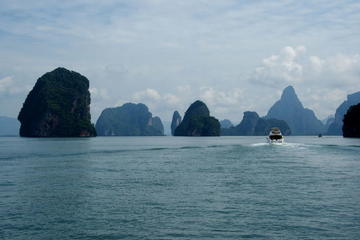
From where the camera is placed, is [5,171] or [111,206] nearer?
[111,206]

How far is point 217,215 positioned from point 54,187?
20.1 metres

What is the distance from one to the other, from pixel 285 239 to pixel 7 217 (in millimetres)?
18027

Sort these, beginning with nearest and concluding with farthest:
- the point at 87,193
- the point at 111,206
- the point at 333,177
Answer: the point at 111,206 < the point at 87,193 < the point at 333,177

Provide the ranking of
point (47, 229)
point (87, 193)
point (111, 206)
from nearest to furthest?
point (47, 229) → point (111, 206) → point (87, 193)

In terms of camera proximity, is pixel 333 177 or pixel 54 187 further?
pixel 333 177

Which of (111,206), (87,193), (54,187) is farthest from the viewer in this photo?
(54,187)

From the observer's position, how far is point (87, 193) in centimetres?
3691

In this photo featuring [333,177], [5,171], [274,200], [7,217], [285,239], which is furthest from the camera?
[5,171]

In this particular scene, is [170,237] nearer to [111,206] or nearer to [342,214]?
[111,206]

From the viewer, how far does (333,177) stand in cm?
4803

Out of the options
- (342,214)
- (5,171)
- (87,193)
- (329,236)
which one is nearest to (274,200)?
(342,214)

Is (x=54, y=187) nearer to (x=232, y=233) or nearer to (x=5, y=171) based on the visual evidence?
(x=5, y=171)

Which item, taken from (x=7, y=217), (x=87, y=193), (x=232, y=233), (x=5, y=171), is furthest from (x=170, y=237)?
(x=5, y=171)

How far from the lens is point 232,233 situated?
919 inches
